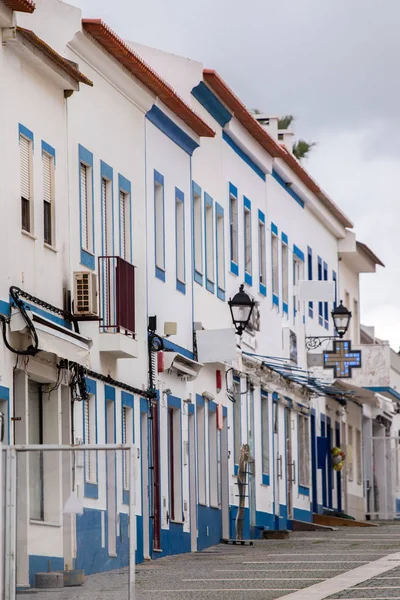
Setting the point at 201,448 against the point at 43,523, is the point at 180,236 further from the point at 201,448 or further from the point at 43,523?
the point at 43,523

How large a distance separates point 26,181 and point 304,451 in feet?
71.9

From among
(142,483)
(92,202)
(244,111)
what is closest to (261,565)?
(142,483)

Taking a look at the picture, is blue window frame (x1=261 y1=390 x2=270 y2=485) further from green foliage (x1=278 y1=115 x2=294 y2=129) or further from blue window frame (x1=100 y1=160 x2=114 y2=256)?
green foliage (x1=278 y1=115 x2=294 y2=129)

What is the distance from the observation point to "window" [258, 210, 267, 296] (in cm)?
3647

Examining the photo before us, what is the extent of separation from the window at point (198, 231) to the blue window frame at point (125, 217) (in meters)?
4.85

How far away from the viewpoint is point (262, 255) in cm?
3675

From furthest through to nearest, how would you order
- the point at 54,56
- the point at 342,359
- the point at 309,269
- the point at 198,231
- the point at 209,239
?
the point at 309,269 → the point at 342,359 → the point at 209,239 → the point at 198,231 → the point at 54,56

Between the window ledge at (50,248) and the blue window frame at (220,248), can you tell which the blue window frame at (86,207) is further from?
the blue window frame at (220,248)

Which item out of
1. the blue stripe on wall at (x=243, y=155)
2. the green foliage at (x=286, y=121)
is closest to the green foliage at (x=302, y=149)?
the green foliage at (x=286, y=121)

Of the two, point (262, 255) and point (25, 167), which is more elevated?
point (262, 255)

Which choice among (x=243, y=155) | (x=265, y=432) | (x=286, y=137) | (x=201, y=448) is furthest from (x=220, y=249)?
(x=286, y=137)

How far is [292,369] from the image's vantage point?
36.5m

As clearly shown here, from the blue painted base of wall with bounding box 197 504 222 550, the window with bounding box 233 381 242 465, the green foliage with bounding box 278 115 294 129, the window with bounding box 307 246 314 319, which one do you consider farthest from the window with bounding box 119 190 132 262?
the green foliage with bounding box 278 115 294 129

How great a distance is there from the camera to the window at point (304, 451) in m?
40.8
